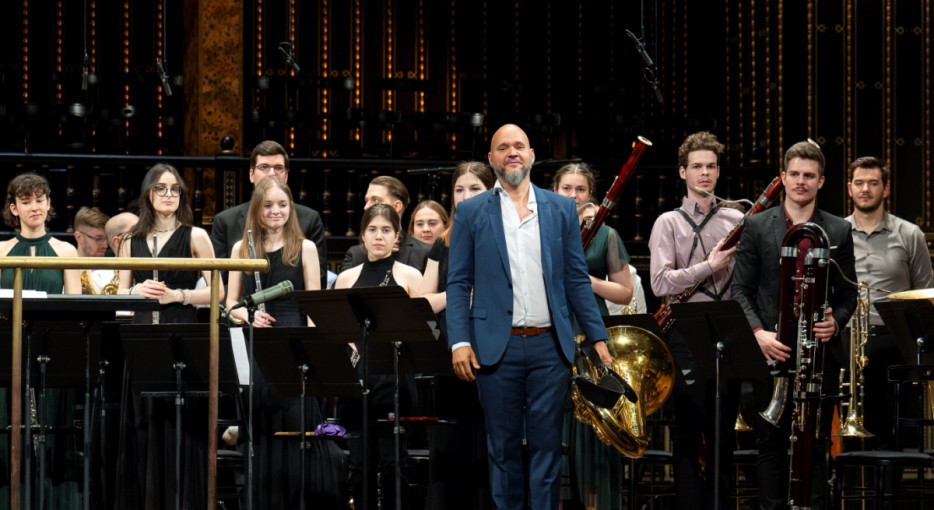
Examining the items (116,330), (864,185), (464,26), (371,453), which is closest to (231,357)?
(116,330)

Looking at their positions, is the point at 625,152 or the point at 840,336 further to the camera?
the point at 625,152


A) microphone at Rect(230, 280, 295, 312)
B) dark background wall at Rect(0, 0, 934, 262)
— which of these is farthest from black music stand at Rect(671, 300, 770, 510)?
dark background wall at Rect(0, 0, 934, 262)

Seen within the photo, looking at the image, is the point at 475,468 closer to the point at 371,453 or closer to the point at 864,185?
the point at 371,453

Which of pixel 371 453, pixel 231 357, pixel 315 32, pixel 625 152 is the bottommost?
pixel 371 453

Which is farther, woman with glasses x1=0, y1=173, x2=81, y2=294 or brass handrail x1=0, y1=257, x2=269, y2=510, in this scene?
woman with glasses x1=0, y1=173, x2=81, y2=294

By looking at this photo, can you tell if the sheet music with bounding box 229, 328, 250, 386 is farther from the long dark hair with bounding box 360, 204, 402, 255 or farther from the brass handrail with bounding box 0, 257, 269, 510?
the brass handrail with bounding box 0, 257, 269, 510

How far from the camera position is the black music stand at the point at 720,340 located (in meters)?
4.99

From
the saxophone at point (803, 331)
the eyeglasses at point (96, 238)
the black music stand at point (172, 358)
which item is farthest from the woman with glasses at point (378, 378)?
the eyeglasses at point (96, 238)

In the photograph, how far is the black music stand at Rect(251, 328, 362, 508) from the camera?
512 centimetres

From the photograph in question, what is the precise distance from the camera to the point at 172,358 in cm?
507

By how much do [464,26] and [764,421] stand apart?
8303 mm

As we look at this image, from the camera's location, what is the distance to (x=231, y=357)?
16.7 feet

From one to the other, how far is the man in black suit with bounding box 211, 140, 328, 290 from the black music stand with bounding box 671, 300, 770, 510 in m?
1.74

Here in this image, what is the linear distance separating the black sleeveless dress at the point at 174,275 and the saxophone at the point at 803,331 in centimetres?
242
